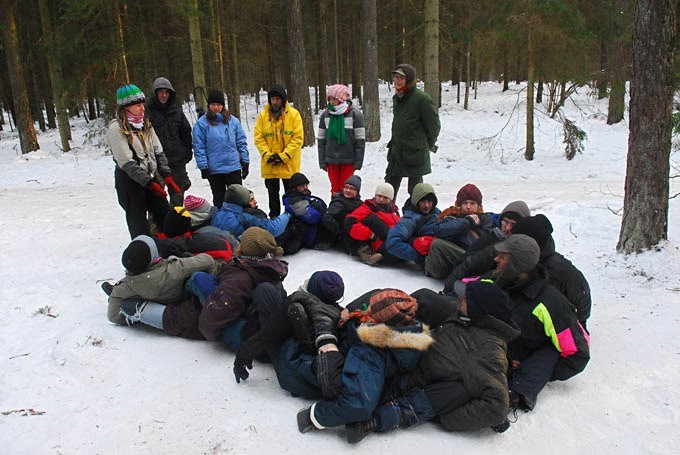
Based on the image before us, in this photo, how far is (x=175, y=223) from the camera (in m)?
4.88

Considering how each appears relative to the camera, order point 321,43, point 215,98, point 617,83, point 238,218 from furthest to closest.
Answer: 1. point 321,43
2. point 617,83
3. point 215,98
4. point 238,218

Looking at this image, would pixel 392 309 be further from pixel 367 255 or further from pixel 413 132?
pixel 413 132

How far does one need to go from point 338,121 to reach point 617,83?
9.51m

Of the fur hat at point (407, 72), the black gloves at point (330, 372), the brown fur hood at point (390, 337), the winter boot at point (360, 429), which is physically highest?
the fur hat at point (407, 72)

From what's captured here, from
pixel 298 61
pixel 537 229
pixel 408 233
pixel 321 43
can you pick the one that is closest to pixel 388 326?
pixel 537 229

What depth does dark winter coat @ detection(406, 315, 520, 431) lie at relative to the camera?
288cm

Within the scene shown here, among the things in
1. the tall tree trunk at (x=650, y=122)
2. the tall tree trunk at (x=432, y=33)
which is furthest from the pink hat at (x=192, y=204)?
the tall tree trunk at (x=432, y=33)

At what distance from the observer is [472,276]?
4.45 m

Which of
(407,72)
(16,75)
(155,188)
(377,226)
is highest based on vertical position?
(16,75)

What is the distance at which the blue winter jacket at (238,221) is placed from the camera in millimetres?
5680

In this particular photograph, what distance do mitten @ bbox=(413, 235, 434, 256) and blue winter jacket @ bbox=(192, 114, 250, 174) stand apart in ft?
8.74

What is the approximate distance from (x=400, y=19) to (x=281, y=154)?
1673cm

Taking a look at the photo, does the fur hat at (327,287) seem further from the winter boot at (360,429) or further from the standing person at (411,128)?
the standing person at (411,128)

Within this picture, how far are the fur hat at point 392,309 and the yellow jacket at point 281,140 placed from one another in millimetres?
3914
